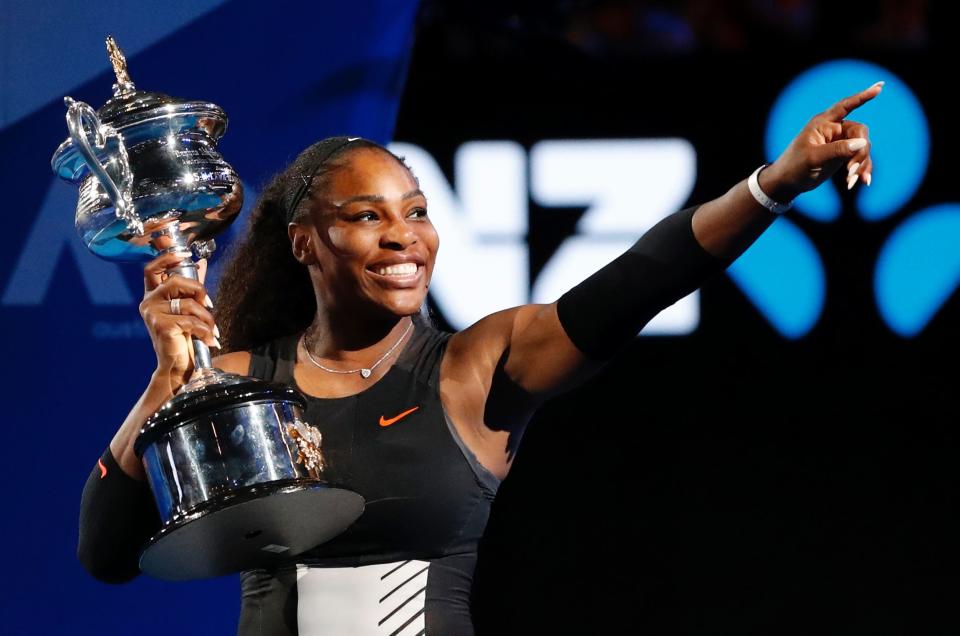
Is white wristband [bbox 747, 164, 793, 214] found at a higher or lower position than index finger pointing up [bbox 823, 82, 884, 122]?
lower

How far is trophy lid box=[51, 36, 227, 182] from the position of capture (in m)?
2.02

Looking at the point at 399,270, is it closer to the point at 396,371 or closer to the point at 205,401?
the point at 396,371

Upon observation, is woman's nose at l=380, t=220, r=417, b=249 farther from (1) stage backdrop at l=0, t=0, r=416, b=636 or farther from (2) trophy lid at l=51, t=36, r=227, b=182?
(1) stage backdrop at l=0, t=0, r=416, b=636

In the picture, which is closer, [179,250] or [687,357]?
[179,250]

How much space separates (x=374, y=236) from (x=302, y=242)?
0.18 m

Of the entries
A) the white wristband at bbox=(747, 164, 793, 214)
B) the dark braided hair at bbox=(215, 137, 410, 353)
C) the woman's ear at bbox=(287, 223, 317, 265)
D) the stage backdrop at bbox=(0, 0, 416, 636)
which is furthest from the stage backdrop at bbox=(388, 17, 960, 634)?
the white wristband at bbox=(747, 164, 793, 214)

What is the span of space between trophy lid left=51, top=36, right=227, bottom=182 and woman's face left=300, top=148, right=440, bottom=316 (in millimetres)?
217

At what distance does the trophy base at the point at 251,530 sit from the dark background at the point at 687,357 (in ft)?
4.58

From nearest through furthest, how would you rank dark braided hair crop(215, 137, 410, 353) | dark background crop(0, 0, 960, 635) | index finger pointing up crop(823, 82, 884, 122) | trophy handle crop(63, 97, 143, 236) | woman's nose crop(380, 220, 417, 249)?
1. index finger pointing up crop(823, 82, 884, 122)
2. trophy handle crop(63, 97, 143, 236)
3. woman's nose crop(380, 220, 417, 249)
4. dark braided hair crop(215, 137, 410, 353)
5. dark background crop(0, 0, 960, 635)

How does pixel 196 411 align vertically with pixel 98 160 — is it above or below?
below

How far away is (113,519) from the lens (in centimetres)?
203

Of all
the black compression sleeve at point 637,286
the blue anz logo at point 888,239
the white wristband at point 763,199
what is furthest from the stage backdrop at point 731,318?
the white wristband at point 763,199

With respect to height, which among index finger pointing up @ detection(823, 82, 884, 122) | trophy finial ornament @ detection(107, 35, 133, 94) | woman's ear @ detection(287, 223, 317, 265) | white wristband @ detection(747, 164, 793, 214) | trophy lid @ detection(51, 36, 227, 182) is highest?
trophy finial ornament @ detection(107, 35, 133, 94)

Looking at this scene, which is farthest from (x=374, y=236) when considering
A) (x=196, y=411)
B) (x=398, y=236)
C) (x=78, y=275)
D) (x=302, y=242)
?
(x=78, y=275)
